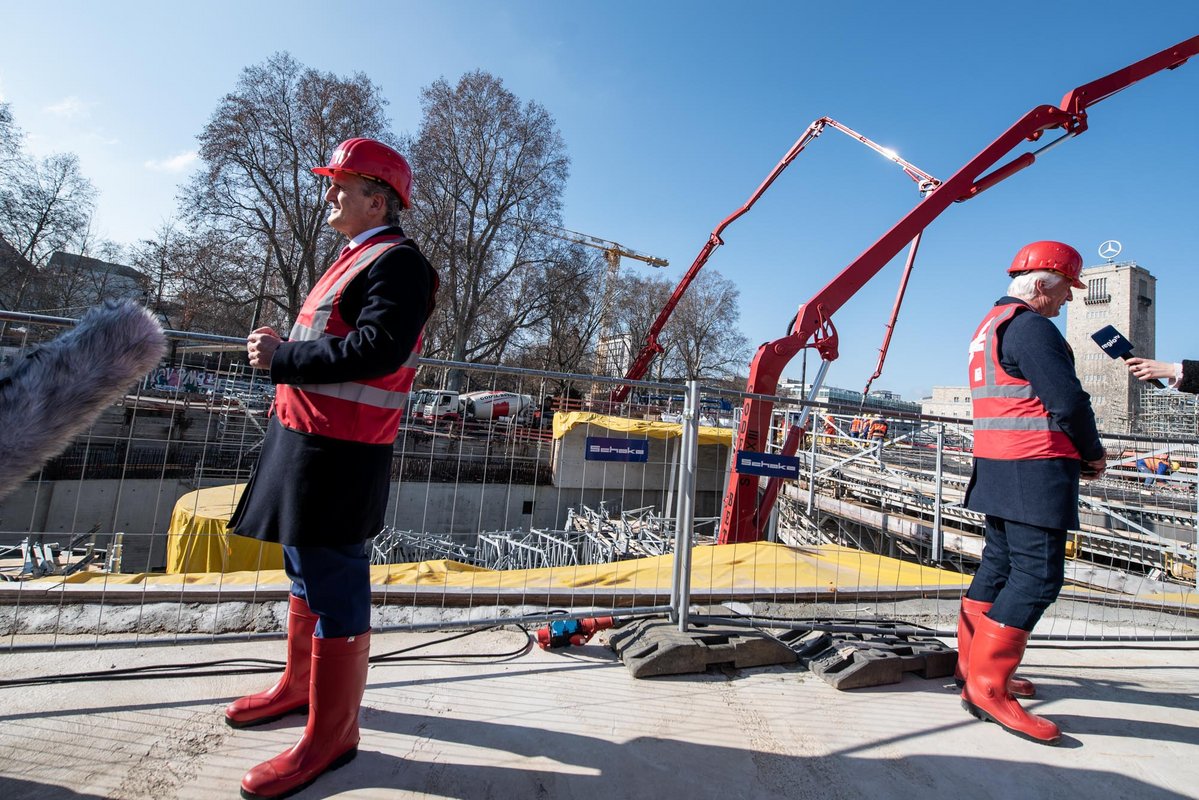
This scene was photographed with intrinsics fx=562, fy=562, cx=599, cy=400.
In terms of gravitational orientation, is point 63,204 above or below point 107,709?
above

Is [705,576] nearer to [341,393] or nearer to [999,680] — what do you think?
[999,680]

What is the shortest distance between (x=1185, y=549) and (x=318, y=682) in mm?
8310

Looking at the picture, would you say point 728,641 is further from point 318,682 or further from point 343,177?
point 343,177

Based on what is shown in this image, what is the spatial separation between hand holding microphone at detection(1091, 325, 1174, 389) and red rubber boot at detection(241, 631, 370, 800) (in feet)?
11.1

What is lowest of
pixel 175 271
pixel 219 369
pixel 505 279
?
pixel 219 369

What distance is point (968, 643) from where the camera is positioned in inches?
95.3

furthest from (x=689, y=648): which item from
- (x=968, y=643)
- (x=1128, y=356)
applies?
(x=1128, y=356)

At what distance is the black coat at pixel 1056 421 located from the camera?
2043 mm

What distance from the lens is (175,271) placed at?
20.9 m

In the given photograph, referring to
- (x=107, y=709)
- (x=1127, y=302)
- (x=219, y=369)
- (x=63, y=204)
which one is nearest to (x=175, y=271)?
(x=63, y=204)

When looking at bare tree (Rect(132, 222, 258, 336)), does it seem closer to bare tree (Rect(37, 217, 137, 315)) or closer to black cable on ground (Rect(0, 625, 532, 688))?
bare tree (Rect(37, 217, 137, 315))

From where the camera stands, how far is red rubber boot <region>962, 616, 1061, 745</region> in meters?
2.09

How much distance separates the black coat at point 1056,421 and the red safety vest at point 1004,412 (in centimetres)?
3

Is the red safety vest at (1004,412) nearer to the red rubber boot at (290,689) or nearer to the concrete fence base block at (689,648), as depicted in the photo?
the concrete fence base block at (689,648)
